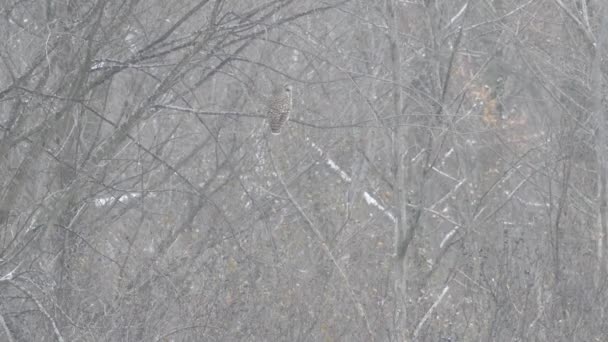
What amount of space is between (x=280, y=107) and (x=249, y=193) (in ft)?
6.22

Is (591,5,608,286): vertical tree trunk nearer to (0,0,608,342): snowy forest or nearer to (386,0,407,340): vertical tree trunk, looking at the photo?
(0,0,608,342): snowy forest

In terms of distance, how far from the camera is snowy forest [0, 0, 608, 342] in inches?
248

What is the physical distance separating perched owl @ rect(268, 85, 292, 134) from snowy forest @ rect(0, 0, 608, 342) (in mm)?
235

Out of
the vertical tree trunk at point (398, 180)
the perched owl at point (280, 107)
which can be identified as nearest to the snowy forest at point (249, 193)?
the vertical tree trunk at point (398, 180)

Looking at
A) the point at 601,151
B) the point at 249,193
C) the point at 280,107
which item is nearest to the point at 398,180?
the point at 280,107

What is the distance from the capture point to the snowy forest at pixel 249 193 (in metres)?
6.30

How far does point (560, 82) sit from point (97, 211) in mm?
6677

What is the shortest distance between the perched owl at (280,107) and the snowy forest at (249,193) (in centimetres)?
23

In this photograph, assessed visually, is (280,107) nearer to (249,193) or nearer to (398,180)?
(398,180)

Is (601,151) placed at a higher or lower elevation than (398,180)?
higher

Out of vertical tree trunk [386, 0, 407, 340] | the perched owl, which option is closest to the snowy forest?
vertical tree trunk [386, 0, 407, 340]

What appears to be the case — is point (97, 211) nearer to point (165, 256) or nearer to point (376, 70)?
point (165, 256)

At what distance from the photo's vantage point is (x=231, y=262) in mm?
10094

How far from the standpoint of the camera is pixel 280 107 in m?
8.72
